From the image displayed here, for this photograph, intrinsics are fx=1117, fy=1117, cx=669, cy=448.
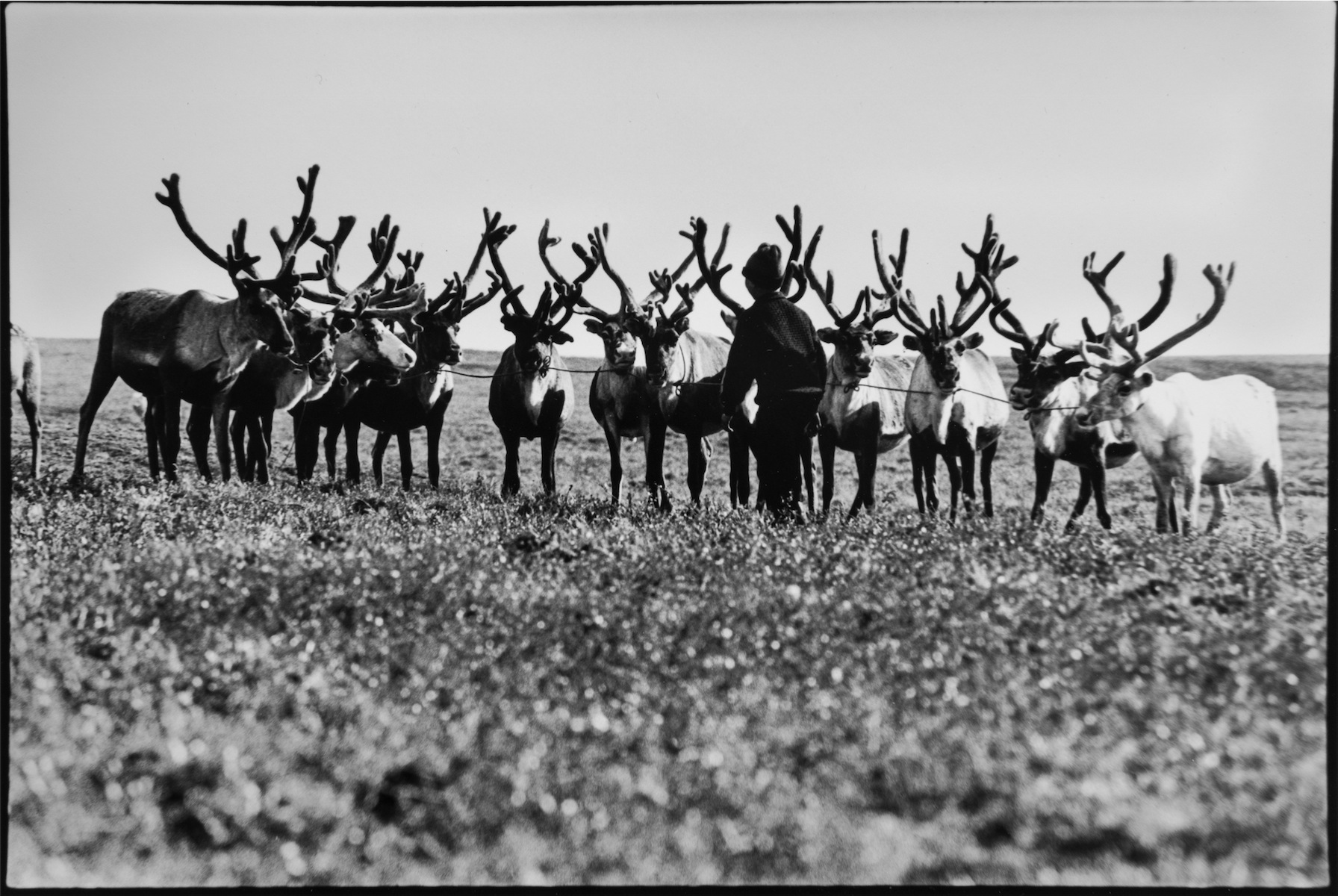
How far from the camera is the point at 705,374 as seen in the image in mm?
14414

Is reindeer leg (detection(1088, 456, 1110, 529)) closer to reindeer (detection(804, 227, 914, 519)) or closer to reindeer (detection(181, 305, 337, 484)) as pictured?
reindeer (detection(804, 227, 914, 519))

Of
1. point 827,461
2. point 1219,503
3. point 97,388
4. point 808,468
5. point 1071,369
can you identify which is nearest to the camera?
point 1219,503

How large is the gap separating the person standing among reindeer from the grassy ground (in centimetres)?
255

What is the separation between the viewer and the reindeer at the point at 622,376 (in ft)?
43.2

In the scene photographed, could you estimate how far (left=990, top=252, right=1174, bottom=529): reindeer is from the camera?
1227 centimetres

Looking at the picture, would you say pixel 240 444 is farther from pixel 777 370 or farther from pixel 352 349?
pixel 777 370

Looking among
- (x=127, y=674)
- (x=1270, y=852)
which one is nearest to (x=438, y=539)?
(x=127, y=674)

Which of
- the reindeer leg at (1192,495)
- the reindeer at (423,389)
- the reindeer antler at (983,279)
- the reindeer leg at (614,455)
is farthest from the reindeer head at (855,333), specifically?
the reindeer at (423,389)

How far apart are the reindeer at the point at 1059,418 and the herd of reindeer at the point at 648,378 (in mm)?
25

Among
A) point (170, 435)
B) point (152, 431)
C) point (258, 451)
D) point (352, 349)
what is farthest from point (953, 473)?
point (152, 431)

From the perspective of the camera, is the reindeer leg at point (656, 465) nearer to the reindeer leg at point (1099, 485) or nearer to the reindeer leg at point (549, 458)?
the reindeer leg at point (549, 458)

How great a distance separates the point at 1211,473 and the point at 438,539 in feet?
26.6

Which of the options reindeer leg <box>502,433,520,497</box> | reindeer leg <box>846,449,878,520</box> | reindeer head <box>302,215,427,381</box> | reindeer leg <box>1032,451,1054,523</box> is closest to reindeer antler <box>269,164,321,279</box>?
reindeer head <box>302,215,427,381</box>

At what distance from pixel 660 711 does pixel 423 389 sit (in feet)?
32.5
